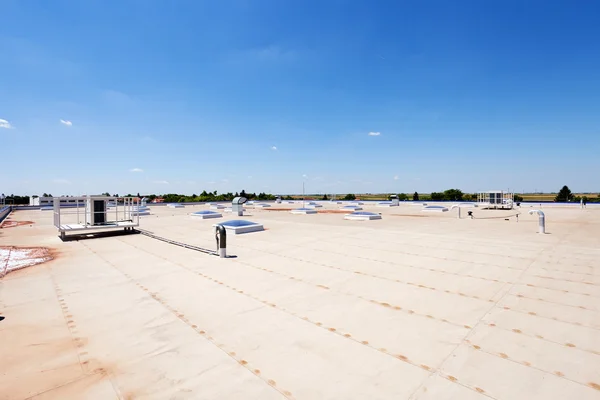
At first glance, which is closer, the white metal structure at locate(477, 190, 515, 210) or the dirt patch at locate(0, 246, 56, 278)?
the dirt patch at locate(0, 246, 56, 278)

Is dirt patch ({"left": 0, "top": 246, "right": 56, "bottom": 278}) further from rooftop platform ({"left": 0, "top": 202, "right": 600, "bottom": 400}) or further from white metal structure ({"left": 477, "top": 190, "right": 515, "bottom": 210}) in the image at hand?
white metal structure ({"left": 477, "top": 190, "right": 515, "bottom": 210})

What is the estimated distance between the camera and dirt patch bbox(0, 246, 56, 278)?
9542mm

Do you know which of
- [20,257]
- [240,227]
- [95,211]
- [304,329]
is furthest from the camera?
[95,211]

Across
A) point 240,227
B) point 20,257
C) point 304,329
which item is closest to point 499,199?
point 240,227

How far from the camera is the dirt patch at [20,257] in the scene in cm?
954

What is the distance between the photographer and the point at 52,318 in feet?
18.1

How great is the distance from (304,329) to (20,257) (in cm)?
1220

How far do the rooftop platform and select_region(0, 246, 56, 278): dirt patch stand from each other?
980 mm

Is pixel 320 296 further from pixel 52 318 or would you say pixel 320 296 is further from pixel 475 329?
pixel 52 318

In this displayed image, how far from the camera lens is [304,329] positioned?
5.00 meters

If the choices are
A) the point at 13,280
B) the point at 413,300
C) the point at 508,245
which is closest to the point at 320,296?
the point at 413,300

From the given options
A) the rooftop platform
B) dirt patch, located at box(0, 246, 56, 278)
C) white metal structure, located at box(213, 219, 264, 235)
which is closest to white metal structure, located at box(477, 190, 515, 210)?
the rooftop platform

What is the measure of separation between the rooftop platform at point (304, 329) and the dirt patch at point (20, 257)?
3.22ft

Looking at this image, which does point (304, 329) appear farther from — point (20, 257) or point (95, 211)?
point (95, 211)
